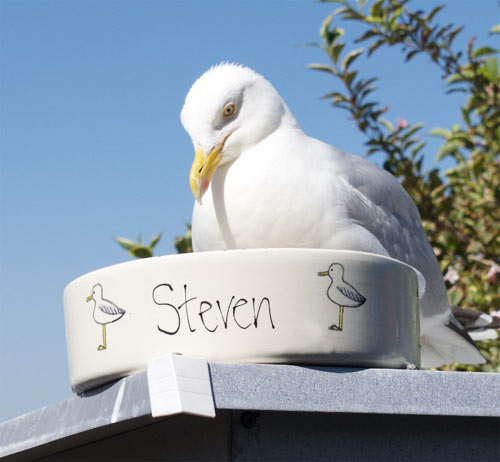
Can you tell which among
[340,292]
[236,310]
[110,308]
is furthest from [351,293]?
[110,308]

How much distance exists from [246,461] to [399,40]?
9.66 ft

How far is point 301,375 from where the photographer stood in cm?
126

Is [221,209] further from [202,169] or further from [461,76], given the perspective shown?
[461,76]

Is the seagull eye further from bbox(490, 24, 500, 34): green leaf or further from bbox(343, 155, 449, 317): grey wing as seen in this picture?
bbox(490, 24, 500, 34): green leaf

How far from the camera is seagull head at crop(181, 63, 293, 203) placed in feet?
6.46

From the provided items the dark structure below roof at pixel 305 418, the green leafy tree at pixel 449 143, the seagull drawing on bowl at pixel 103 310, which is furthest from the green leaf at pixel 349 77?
the seagull drawing on bowl at pixel 103 310

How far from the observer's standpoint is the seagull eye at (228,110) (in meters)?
2.05

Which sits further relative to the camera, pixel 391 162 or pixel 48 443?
pixel 391 162

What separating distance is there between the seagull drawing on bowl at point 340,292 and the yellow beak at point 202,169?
2.04 ft

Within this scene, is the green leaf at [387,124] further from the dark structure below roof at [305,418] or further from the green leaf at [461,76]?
the dark structure below roof at [305,418]

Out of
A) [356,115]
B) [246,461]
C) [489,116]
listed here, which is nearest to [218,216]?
[246,461]

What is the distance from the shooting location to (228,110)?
2064 mm

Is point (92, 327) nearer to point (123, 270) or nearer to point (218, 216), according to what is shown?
point (123, 270)

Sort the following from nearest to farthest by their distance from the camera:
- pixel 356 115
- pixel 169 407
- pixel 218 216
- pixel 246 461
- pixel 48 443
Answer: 1. pixel 169 407
2. pixel 246 461
3. pixel 48 443
4. pixel 218 216
5. pixel 356 115
